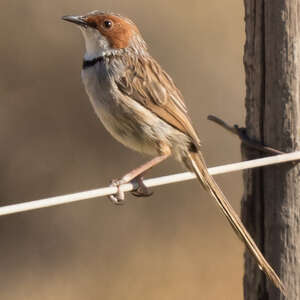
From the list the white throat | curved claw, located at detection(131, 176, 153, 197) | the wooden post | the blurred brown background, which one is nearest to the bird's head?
the white throat

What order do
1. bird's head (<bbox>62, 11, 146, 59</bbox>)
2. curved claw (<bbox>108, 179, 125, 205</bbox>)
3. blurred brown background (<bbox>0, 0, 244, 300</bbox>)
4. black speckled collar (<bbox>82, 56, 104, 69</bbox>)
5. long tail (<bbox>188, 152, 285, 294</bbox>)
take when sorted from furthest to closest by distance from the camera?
blurred brown background (<bbox>0, 0, 244, 300</bbox>)
bird's head (<bbox>62, 11, 146, 59</bbox>)
black speckled collar (<bbox>82, 56, 104, 69</bbox>)
curved claw (<bbox>108, 179, 125, 205</bbox>)
long tail (<bbox>188, 152, 285, 294</bbox>)

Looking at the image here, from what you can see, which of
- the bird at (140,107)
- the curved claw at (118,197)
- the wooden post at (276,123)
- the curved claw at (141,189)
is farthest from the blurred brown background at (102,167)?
the wooden post at (276,123)

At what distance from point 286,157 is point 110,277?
4.39m

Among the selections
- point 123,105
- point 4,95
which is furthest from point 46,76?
point 123,105

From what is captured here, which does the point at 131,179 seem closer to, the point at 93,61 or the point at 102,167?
the point at 93,61

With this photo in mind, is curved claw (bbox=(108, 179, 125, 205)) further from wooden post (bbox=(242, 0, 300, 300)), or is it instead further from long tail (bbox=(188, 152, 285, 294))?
wooden post (bbox=(242, 0, 300, 300))

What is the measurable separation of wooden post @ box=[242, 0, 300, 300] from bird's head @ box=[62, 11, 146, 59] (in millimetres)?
1149

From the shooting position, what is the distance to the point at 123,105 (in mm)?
5336

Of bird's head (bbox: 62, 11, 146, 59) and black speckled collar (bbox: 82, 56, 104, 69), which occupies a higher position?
bird's head (bbox: 62, 11, 146, 59)

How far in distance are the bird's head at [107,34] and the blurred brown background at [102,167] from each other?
3.41 m

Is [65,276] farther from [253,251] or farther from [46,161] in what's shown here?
[253,251]

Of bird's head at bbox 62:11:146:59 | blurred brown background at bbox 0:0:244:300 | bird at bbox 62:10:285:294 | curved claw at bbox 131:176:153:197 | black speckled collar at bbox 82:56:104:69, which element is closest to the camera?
curved claw at bbox 131:176:153:197

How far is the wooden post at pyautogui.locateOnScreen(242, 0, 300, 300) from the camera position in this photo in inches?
181

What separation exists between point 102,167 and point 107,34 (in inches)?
142
